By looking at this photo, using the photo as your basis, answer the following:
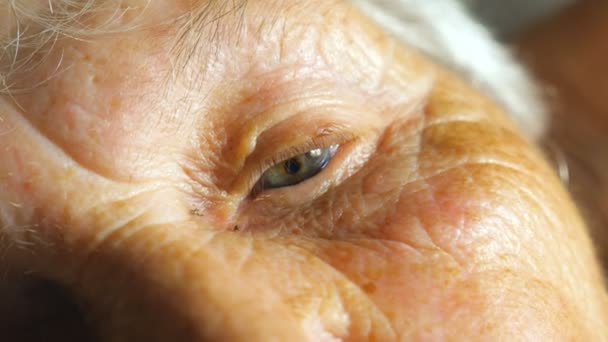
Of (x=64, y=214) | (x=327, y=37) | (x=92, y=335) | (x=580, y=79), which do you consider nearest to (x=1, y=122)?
(x=64, y=214)

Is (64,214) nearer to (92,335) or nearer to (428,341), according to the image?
(92,335)

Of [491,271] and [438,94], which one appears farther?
[438,94]

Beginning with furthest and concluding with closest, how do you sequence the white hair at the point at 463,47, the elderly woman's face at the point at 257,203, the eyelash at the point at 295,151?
1. the white hair at the point at 463,47
2. the eyelash at the point at 295,151
3. the elderly woman's face at the point at 257,203

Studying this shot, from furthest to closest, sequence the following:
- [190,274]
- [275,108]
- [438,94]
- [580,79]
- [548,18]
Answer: [548,18], [580,79], [438,94], [275,108], [190,274]

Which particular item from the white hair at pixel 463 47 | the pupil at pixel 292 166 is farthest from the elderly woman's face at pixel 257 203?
the white hair at pixel 463 47

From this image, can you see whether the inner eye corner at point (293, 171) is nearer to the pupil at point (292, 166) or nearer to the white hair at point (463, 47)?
the pupil at point (292, 166)

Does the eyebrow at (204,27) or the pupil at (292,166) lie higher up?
the eyebrow at (204,27)

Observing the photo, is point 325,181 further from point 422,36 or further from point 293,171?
point 422,36

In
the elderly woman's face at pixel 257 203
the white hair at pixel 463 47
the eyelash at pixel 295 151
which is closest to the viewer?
the elderly woman's face at pixel 257 203
